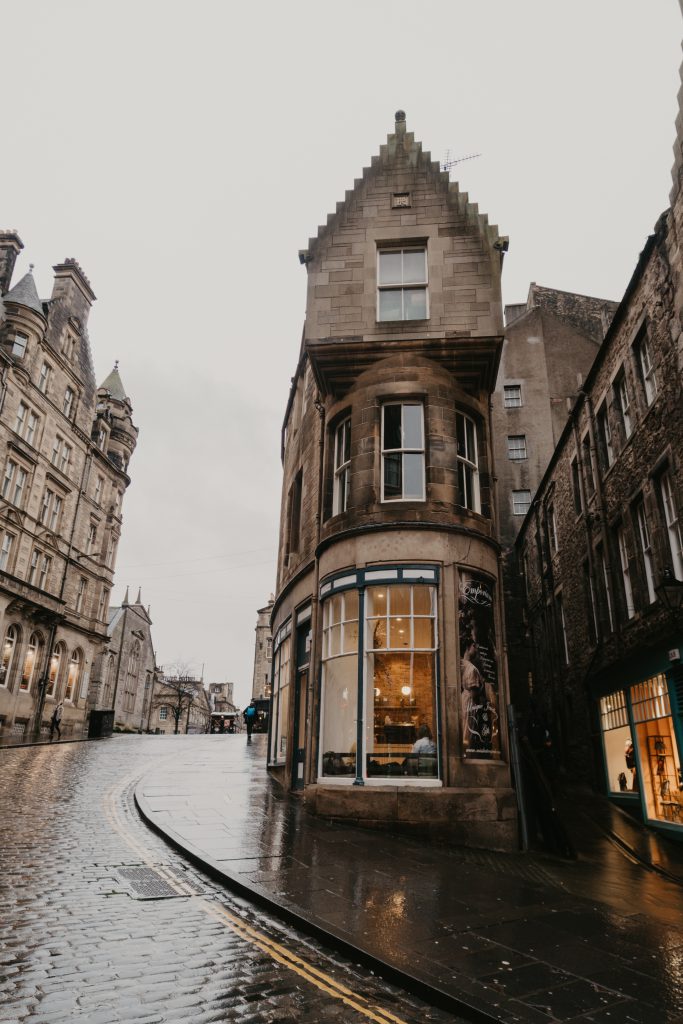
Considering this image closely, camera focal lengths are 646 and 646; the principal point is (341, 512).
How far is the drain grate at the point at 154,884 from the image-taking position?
6285mm

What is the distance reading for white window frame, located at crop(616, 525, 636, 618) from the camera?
16.0m

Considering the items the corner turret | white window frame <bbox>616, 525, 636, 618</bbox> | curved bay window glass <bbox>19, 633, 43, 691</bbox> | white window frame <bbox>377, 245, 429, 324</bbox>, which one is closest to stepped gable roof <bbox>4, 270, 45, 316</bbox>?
the corner turret

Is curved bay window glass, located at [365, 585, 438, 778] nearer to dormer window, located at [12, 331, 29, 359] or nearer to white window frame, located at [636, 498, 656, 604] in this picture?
white window frame, located at [636, 498, 656, 604]

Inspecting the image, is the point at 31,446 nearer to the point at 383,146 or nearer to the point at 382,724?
the point at 383,146

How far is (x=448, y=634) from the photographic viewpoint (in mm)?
11250

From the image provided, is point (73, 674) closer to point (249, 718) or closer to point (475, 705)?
point (249, 718)

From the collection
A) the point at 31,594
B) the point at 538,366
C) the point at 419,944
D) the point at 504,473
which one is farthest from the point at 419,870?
the point at 31,594

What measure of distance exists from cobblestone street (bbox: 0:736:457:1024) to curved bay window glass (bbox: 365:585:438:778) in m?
4.01

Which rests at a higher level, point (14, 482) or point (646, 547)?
point (14, 482)

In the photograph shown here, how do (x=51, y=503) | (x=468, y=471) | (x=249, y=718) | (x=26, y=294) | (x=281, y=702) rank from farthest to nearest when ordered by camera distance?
(x=51, y=503)
(x=26, y=294)
(x=249, y=718)
(x=281, y=702)
(x=468, y=471)

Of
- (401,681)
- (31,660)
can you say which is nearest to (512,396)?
(401,681)

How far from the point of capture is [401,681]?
1122 centimetres

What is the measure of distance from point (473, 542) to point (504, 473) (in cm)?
2106

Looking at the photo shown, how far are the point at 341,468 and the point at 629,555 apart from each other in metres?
7.64
